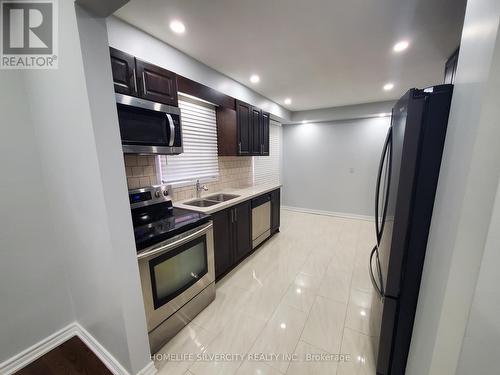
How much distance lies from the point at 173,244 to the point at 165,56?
6.01 ft

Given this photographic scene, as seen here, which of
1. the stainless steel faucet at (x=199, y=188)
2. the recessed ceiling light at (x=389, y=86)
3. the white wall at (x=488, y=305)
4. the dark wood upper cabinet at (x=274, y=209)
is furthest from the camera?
the dark wood upper cabinet at (x=274, y=209)

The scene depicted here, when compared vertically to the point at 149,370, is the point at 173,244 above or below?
above

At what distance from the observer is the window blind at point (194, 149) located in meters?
2.25

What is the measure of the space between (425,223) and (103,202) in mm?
1662

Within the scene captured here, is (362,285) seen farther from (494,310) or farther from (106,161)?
(106,161)

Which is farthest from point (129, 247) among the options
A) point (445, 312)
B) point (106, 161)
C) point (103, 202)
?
point (445, 312)

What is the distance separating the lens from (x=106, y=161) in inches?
38.9

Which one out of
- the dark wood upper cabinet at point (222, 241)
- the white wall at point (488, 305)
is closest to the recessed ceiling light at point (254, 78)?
the dark wood upper cabinet at point (222, 241)

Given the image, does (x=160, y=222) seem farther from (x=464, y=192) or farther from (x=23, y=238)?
(x=464, y=192)

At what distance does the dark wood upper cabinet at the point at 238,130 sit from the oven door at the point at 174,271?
1329 millimetres

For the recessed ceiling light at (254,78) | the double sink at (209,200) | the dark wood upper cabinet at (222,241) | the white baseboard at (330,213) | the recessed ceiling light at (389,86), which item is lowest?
the white baseboard at (330,213)

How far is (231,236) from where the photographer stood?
7.63 feet

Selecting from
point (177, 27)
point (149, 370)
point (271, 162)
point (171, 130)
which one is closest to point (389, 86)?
point (271, 162)

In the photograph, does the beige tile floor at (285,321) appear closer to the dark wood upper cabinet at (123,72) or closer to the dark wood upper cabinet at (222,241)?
the dark wood upper cabinet at (222,241)
